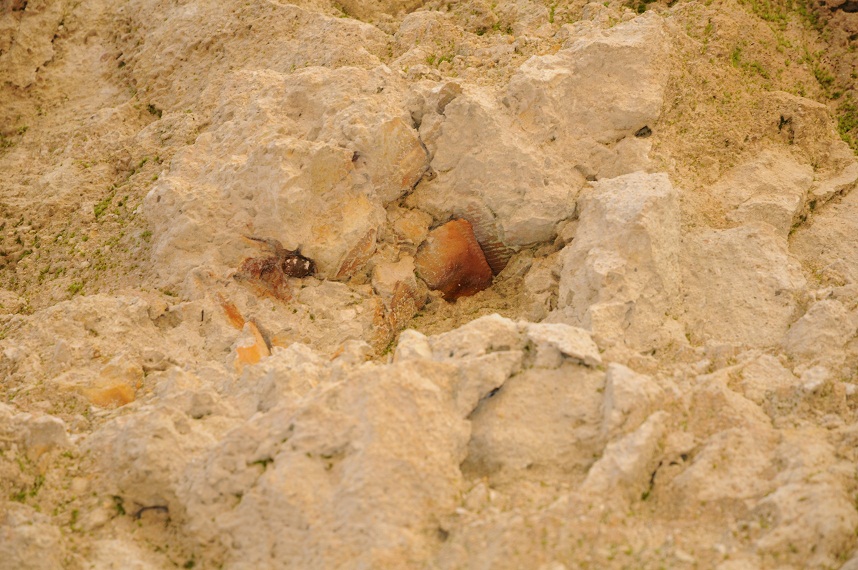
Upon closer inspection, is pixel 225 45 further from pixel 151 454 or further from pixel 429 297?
pixel 151 454

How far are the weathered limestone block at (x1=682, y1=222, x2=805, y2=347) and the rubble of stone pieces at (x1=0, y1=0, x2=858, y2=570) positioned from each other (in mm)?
27

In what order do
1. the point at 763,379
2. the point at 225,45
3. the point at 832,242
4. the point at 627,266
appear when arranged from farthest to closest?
the point at 225,45 < the point at 832,242 < the point at 627,266 < the point at 763,379

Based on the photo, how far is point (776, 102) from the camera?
320 inches

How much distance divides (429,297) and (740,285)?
2643 millimetres

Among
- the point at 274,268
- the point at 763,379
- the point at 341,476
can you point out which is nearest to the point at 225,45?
the point at 274,268

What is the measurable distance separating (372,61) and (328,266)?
2.27m

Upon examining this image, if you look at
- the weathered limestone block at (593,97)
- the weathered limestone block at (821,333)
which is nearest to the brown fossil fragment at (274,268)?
the weathered limestone block at (593,97)

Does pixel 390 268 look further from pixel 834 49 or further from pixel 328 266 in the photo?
pixel 834 49

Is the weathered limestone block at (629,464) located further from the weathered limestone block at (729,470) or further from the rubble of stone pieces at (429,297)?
the weathered limestone block at (729,470)

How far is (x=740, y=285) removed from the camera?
6.85 metres

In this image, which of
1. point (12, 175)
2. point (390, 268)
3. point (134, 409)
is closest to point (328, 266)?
point (390, 268)

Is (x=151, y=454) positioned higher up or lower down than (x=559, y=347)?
lower down

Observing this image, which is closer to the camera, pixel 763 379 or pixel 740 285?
pixel 763 379

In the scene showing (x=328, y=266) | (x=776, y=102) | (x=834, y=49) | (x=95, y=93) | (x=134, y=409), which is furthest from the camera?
(x=95, y=93)
